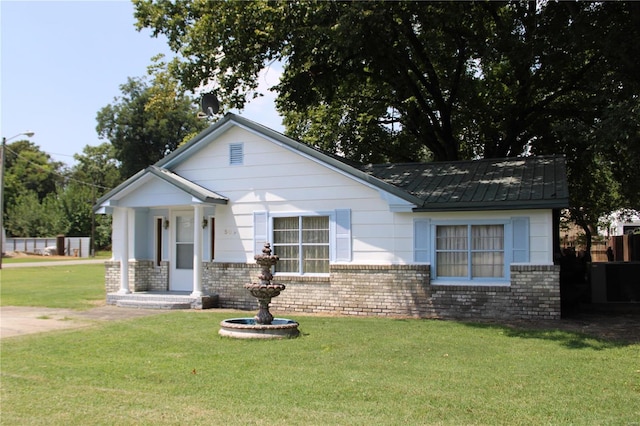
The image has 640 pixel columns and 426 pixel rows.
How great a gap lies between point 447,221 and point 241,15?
837 centimetres

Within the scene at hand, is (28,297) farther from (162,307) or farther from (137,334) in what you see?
(137,334)

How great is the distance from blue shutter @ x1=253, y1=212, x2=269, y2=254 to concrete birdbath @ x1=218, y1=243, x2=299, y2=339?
13.0ft

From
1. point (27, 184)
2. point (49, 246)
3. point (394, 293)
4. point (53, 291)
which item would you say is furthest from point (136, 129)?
point (394, 293)

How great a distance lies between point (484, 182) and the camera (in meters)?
14.6

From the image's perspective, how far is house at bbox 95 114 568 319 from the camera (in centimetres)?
1336

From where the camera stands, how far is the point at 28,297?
1812 cm

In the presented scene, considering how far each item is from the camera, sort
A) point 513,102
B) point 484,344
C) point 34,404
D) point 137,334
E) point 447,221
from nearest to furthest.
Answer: point 34,404 → point 484,344 → point 137,334 → point 447,221 → point 513,102

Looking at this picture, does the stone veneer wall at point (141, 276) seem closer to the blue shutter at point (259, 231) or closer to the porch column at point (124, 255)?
the porch column at point (124, 255)

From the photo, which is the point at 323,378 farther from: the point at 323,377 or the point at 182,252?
the point at 182,252

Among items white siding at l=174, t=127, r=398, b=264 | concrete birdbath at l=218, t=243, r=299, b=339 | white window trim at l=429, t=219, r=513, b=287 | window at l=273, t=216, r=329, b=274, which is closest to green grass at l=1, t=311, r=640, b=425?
concrete birdbath at l=218, t=243, r=299, b=339

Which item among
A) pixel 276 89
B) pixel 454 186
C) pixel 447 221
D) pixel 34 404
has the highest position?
pixel 276 89

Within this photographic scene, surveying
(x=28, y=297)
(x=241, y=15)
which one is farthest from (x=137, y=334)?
(x=241, y=15)

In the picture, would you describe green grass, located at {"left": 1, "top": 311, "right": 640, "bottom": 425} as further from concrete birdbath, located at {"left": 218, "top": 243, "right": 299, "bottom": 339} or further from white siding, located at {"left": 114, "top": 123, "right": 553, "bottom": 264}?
white siding, located at {"left": 114, "top": 123, "right": 553, "bottom": 264}

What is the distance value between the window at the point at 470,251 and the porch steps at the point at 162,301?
6.03m
